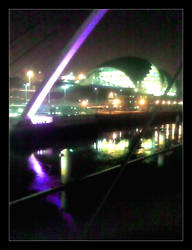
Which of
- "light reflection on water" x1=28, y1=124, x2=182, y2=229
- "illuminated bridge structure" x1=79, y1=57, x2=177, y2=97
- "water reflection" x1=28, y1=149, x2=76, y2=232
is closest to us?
"water reflection" x1=28, y1=149, x2=76, y2=232

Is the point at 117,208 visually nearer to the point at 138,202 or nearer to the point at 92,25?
the point at 138,202

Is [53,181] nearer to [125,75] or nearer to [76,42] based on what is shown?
[76,42]

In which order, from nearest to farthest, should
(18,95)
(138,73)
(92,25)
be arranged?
1. (92,25)
2. (18,95)
3. (138,73)

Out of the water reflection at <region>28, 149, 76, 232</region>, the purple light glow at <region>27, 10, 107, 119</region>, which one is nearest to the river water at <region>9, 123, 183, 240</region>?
the water reflection at <region>28, 149, 76, 232</region>

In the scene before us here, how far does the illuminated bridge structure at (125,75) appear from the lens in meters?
77.4

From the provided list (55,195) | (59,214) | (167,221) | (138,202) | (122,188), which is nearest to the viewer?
(167,221)

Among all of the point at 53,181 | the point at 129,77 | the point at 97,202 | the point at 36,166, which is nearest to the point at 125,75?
the point at 129,77

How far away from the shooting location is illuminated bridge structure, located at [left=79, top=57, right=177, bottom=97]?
77.4 metres

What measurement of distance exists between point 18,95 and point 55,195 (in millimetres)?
50809

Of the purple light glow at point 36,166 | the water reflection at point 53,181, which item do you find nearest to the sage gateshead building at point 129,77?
the purple light glow at point 36,166

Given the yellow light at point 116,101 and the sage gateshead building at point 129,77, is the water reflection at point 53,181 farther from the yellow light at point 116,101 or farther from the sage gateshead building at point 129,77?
the sage gateshead building at point 129,77

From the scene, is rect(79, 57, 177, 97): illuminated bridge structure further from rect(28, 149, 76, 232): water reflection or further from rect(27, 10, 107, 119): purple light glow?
rect(28, 149, 76, 232): water reflection

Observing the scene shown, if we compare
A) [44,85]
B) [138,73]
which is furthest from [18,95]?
[44,85]
